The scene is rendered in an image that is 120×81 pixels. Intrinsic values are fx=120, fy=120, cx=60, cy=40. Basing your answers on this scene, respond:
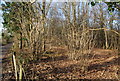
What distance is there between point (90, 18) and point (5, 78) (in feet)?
14.7

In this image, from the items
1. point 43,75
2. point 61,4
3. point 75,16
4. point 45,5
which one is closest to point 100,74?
point 43,75

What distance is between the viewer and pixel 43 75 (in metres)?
3.91

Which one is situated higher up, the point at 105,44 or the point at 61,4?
the point at 61,4

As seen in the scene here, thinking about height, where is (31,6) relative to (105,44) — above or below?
above

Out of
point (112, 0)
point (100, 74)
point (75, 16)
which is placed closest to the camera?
point (112, 0)

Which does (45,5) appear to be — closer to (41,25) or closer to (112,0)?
(41,25)

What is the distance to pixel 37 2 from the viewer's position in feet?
18.1

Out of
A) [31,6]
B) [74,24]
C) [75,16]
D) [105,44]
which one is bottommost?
[105,44]

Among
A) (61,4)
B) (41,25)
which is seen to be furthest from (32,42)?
(61,4)

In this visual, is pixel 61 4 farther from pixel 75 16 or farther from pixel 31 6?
pixel 31 6

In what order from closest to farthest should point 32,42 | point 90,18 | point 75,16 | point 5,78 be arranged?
point 5,78 → point 32,42 → point 90,18 → point 75,16

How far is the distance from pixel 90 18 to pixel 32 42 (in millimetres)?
3023

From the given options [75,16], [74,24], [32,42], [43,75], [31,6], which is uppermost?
[31,6]

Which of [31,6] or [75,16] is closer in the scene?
[31,6]
